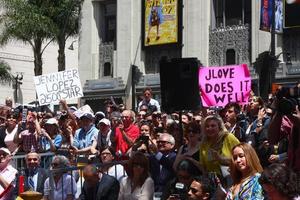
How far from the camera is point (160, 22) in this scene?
32.4 m

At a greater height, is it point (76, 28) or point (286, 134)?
point (76, 28)

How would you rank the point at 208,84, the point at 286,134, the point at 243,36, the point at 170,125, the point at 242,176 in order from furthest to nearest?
the point at 243,36
the point at 208,84
the point at 170,125
the point at 286,134
the point at 242,176

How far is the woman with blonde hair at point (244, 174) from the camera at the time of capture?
276 inches

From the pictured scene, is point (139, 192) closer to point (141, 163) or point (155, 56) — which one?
point (141, 163)

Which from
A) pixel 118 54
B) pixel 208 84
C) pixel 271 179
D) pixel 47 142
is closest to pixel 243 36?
pixel 118 54

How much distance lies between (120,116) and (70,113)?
1972mm

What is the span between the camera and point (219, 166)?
28.4 ft

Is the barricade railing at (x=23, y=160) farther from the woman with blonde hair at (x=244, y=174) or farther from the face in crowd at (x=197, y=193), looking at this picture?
the woman with blonde hair at (x=244, y=174)

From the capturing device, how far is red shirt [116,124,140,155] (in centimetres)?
1169

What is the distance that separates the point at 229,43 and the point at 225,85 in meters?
16.2

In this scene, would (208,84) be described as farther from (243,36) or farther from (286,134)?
(243,36)

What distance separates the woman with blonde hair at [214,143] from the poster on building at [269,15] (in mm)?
18626

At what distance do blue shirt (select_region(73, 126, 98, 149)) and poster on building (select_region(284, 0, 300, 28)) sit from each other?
17025 millimetres

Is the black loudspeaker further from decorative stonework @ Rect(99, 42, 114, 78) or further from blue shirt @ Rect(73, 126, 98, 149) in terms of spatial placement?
decorative stonework @ Rect(99, 42, 114, 78)
